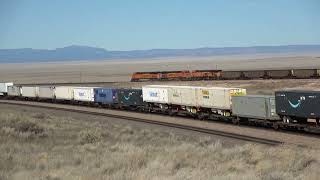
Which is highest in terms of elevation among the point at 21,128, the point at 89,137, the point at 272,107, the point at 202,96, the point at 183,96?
the point at 202,96

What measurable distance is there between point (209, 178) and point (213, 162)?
5.06 metres

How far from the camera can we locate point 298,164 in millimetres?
18469

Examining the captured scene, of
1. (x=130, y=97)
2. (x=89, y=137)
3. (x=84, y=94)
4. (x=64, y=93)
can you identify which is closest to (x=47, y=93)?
(x=64, y=93)

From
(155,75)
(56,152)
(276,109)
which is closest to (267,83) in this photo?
(155,75)

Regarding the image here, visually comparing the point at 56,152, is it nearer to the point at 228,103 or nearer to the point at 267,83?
the point at 228,103

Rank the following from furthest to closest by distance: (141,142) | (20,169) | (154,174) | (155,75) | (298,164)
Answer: (155,75), (141,142), (298,164), (20,169), (154,174)

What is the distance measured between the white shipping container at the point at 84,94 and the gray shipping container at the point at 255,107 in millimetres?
26925

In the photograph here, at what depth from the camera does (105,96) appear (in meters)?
57.8

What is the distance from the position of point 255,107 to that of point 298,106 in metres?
4.52

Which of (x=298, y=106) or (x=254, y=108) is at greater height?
(x=298, y=106)

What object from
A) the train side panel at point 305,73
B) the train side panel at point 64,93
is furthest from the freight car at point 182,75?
the train side panel at point 64,93

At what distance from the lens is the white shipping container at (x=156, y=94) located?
47.7 meters

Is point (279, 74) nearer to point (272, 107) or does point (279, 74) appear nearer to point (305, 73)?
point (305, 73)

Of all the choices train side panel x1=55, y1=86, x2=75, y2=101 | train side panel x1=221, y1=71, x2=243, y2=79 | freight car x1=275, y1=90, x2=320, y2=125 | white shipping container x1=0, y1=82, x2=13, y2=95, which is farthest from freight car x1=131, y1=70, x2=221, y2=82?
freight car x1=275, y1=90, x2=320, y2=125
